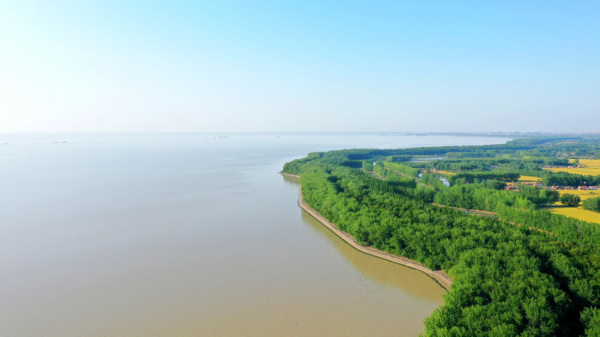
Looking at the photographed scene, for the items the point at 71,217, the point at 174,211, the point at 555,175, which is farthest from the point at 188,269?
the point at 555,175

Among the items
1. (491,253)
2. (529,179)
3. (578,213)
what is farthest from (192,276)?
(529,179)

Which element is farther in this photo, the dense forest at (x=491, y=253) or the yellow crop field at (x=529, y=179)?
the yellow crop field at (x=529, y=179)

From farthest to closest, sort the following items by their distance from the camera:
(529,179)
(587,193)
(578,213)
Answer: (529,179) < (587,193) < (578,213)

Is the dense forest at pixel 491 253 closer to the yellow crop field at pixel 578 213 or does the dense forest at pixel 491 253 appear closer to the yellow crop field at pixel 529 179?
the yellow crop field at pixel 578 213

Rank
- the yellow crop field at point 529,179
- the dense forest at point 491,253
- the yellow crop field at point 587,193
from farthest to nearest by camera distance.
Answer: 1. the yellow crop field at point 529,179
2. the yellow crop field at point 587,193
3. the dense forest at point 491,253

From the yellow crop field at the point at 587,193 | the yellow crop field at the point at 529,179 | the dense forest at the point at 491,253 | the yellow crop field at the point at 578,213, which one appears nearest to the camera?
the dense forest at the point at 491,253

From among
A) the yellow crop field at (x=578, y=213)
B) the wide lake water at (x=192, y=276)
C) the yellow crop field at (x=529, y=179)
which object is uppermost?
the yellow crop field at (x=529, y=179)

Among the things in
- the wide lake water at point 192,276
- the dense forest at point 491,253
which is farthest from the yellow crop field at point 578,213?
the wide lake water at point 192,276

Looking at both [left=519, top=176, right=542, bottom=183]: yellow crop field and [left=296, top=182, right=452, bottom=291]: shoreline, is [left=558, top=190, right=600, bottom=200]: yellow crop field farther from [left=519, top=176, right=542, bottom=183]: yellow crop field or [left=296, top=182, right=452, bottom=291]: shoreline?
[left=296, top=182, right=452, bottom=291]: shoreline

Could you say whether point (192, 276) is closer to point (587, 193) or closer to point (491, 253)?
point (491, 253)

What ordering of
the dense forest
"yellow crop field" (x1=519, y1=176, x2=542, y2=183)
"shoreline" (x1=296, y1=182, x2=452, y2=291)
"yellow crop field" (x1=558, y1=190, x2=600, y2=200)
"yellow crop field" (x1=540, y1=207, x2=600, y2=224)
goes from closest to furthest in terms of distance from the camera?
the dense forest, "shoreline" (x1=296, y1=182, x2=452, y2=291), "yellow crop field" (x1=540, y1=207, x2=600, y2=224), "yellow crop field" (x1=558, y1=190, x2=600, y2=200), "yellow crop field" (x1=519, y1=176, x2=542, y2=183)

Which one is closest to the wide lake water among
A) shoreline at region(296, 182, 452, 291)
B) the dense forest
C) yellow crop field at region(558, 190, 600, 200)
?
shoreline at region(296, 182, 452, 291)
